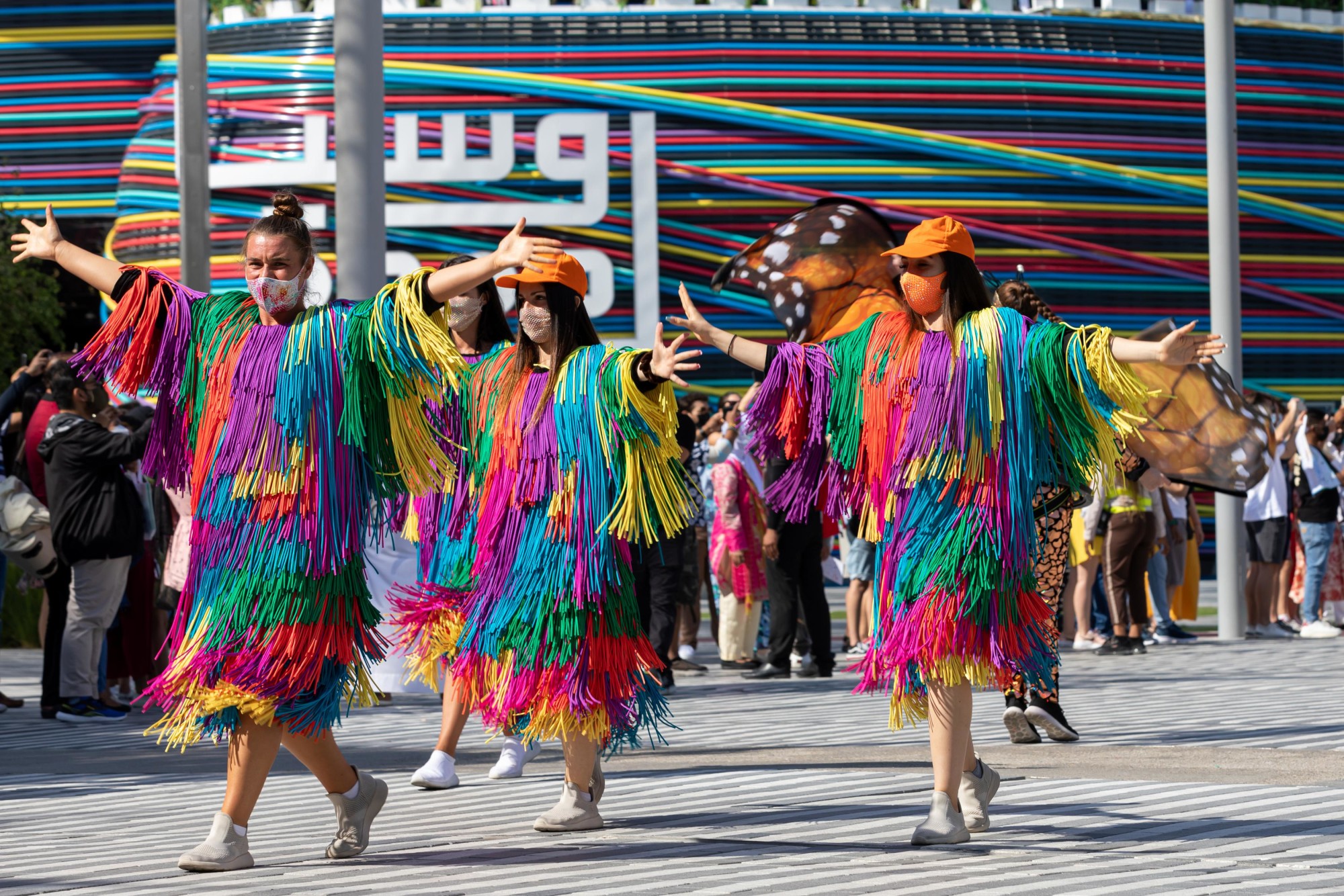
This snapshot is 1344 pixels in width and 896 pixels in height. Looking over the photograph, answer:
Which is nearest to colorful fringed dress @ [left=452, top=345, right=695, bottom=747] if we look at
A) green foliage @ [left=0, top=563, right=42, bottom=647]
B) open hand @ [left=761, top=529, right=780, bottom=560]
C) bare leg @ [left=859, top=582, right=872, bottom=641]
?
open hand @ [left=761, top=529, right=780, bottom=560]

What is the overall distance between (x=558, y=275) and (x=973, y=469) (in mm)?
1508

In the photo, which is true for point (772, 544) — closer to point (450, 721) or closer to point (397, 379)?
point (450, 721)

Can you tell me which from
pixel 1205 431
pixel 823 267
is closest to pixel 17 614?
pixel 823 267

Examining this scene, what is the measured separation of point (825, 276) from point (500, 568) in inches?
77.8

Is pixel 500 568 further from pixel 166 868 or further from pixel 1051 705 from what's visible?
pixel 1051 705

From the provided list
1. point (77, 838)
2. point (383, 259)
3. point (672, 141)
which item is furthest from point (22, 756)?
point (672, 141)

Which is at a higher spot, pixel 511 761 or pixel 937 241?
pixel 937 241

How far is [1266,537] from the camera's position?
1542cm

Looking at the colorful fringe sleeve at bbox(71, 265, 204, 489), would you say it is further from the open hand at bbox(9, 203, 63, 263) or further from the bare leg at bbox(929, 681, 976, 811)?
the bare leg at bbox(929, 681, 976, 811)

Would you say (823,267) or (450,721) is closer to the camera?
(450,721)

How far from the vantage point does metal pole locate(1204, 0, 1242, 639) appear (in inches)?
588

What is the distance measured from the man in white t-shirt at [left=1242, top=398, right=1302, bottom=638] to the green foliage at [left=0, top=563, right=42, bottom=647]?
Result: 9.73 meters

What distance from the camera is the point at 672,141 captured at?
78.3 ft

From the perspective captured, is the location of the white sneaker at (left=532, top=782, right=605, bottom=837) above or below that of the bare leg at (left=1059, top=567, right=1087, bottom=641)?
below
